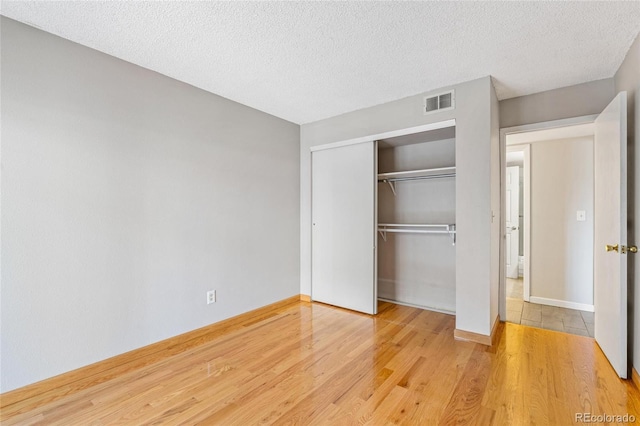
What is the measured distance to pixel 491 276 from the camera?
272 centimetres

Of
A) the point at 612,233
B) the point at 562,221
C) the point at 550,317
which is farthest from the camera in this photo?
the point at 562,221

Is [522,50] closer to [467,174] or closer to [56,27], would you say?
[467,174]

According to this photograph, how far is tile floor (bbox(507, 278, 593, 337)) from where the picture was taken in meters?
3.04

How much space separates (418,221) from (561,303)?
2.14 metres

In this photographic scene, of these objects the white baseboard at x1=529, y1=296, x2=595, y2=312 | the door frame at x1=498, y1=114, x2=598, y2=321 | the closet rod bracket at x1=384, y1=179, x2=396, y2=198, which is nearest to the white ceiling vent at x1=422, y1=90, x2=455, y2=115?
the door frame at x1=498, y1=114, x2=598, y2=321

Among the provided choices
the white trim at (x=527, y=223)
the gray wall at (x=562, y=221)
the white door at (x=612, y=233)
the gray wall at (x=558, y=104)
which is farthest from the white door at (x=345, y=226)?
the gray wall at (x=562, y=221)

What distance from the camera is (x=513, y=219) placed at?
5.52 m

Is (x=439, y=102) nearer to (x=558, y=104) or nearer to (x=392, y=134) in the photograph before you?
(x=392, y=134)

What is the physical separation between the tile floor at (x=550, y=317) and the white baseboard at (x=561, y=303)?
9 cm

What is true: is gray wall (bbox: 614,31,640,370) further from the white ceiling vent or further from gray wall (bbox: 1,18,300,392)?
gray wall (bbox: 1,18,300,392)

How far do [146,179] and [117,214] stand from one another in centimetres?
37

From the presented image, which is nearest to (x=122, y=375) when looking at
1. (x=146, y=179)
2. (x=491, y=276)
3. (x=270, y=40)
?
(x=146, y=179)

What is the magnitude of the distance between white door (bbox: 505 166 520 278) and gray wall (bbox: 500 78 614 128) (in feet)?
9.47

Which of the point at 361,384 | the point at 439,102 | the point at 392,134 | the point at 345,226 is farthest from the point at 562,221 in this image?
the point at 361,384
